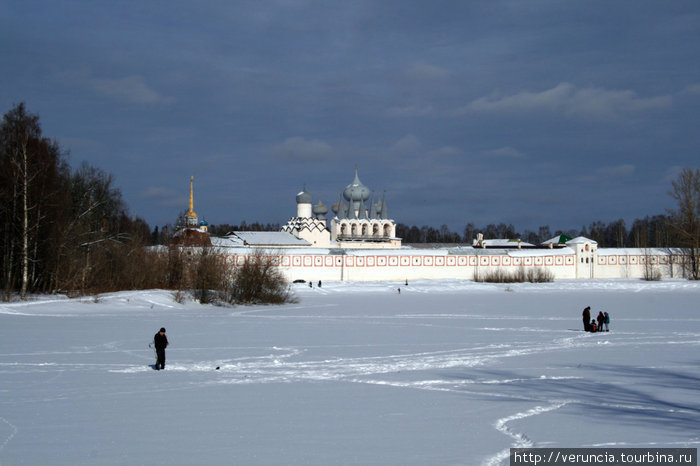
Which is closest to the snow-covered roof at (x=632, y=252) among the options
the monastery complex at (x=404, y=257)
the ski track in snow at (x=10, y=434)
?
the monastery complex at (x=404, y=257)

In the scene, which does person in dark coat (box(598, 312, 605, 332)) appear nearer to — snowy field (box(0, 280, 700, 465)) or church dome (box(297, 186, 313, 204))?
A: snowy field (box(0, 280, 700, 465))

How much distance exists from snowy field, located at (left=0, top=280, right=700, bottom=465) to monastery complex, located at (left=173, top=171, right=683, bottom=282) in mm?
20263

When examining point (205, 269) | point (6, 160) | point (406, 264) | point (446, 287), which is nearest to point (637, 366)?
point (205, 269)

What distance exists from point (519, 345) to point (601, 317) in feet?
13.7

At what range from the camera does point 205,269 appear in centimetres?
3045

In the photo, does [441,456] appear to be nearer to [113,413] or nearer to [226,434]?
[226,434]

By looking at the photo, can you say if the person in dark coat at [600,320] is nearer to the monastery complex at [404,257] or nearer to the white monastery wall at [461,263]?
the monastery complex at [404,257]

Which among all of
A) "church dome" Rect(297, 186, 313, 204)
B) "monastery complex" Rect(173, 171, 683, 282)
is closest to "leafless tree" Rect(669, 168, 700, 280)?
"monastery complex" Rect(173, 171, 683, 282)

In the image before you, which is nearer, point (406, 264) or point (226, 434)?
point (226, 434)

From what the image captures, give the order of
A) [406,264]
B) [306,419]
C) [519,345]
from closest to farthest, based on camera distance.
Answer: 1. [306,419]
2. [519,345]
3. [406,264]

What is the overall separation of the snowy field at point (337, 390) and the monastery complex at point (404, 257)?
20.3 metres

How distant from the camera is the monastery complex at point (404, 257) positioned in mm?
48000

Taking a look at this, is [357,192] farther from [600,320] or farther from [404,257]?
[600,320]

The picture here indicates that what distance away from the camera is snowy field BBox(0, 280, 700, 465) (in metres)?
7.04
